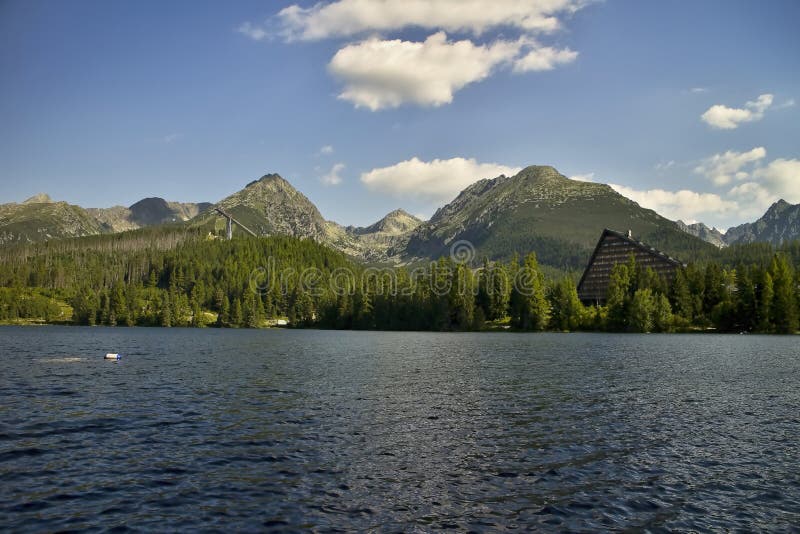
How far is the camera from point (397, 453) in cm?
2897

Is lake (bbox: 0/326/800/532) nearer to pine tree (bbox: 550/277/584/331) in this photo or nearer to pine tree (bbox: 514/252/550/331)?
pine tree (bbox: 550/277/584/331)

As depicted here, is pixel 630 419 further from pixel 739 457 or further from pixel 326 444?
pixel 326 444

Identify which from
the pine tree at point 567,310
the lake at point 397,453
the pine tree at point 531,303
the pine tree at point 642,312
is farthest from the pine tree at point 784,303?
the lake at point 397,453

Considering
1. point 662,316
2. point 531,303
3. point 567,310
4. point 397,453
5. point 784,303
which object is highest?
point 784,303

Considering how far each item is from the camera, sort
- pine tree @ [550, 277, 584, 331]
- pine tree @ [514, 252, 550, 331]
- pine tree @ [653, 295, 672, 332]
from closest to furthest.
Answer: pine tree @ [653, 295, 672, 332], pine tree @ [550, 277, 584, 331], pine tree @ [514, 252, 550, 331]

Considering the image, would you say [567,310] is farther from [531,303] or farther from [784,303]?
[784,303]

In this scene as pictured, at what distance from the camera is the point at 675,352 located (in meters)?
93.1

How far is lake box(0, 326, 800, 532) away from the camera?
20594 mm

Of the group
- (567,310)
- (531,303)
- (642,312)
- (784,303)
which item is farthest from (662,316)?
(531,303)

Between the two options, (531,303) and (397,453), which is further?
(531,303)

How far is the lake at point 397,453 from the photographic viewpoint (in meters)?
20.6

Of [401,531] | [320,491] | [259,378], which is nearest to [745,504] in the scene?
[401,531]

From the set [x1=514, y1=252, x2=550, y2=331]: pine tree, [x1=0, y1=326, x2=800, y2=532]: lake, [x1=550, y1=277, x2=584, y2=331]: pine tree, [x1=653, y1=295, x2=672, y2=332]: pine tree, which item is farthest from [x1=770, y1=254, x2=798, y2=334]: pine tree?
[x1=0, y1=326, x2=800, y2=532]: lake

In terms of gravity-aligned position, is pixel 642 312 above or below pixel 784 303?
below
